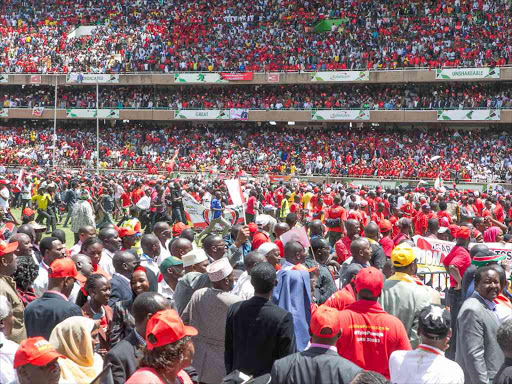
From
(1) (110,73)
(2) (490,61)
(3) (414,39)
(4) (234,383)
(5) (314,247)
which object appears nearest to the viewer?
(4) (234,383)

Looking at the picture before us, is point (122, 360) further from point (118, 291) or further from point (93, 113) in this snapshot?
point (93, 113)

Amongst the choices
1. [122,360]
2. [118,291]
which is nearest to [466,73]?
[118,291]

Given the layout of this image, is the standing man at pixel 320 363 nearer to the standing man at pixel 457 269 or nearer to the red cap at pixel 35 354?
the red cap at pixel 35 354

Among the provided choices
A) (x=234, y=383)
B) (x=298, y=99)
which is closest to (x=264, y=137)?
(x=298, y=99)

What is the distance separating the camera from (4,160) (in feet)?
160

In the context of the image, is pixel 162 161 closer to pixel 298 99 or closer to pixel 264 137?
pixel 264 137

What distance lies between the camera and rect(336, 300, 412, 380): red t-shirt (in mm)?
4785

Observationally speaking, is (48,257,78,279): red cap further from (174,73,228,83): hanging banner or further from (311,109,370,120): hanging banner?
(174,73,228,83): hanging banner

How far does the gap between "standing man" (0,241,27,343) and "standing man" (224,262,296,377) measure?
1.81 m

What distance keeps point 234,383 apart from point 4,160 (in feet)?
156

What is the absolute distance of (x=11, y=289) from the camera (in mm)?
5922

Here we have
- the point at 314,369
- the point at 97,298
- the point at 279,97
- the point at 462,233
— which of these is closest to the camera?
the point at 314,369

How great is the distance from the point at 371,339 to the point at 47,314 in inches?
97.8

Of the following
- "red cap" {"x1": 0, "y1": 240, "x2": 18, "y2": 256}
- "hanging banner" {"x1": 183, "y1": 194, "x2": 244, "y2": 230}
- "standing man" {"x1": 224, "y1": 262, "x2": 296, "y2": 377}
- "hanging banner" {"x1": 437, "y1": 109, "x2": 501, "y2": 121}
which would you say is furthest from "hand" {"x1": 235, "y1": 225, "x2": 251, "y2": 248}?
"hanging banner" {"x1": 437, "y1": 109, "x2": 501, "y2": 121}
